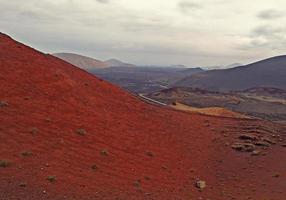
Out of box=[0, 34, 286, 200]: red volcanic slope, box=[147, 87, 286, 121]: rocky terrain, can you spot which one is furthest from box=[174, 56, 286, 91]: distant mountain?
box=[0, 34, 286, 200]: red volcanic slope

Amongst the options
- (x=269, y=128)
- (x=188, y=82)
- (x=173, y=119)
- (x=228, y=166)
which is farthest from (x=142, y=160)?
(x=188, y=82)

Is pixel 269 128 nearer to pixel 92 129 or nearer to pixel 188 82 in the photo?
pixel 92 129

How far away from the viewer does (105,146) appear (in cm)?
1736

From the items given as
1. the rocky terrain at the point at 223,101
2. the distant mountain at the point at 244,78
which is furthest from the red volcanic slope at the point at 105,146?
the distant mountain at the point at 244,78

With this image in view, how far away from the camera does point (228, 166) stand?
19.5m

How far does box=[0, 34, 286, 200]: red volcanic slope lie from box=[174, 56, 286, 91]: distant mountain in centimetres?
13390

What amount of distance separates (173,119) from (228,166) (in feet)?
20.3

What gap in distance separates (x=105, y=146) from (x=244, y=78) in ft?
515

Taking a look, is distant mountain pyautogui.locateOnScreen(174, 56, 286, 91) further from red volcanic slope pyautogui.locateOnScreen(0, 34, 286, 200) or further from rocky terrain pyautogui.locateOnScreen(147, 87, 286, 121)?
red volcanic slope pyautogui.locateOnScreen(0, 34, 286, 200)

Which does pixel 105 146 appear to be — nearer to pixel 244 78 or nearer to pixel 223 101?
pixel 223 101

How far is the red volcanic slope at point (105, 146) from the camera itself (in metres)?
13.2

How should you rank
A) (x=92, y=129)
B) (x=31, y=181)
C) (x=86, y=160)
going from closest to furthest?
(x=31, y=181) < (x=86, y=160) < (x=92, y=129)

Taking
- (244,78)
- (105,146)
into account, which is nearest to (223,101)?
(105,146)

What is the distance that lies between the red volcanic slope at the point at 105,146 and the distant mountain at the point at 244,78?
133897 millimetres
